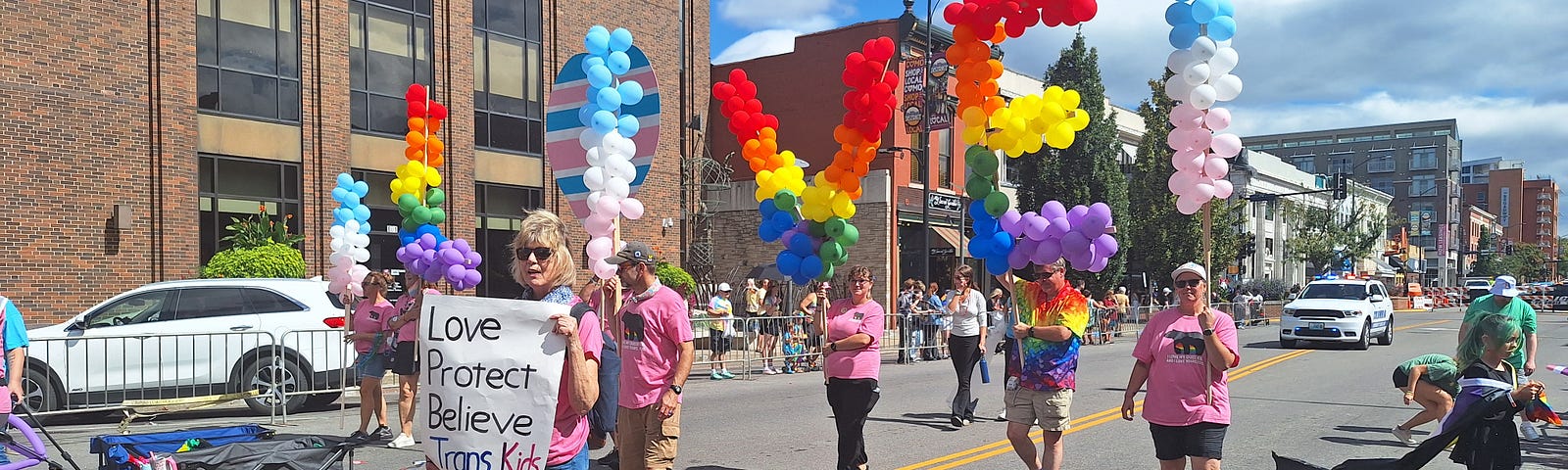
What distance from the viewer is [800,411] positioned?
11.5 metres

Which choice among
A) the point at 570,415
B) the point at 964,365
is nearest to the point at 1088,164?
the point at 964,365

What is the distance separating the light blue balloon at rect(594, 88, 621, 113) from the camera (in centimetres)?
649

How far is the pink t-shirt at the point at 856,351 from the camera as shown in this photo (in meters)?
7.03

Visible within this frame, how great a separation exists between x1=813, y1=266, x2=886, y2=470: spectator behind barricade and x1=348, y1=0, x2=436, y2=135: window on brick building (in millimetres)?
16170

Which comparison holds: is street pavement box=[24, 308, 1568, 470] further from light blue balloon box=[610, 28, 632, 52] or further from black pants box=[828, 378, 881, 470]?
light blue balloon box=[610, 28, 632, 52]

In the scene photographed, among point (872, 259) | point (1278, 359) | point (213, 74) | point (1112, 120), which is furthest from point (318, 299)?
point (1112, 120)

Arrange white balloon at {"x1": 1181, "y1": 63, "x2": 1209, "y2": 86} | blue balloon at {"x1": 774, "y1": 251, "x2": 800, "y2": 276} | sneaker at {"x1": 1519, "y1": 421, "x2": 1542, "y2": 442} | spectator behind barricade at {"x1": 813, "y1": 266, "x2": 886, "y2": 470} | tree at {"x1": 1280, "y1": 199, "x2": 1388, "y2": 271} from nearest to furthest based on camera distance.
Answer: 1. white balloon at {"x1": 1181, "y1": 63, "x2": 1209, "y2": 86}
2. spectator behind barricade at {"x1": 813, "y1": 266, "x2": 886, "y2": 470}
3. blue balloon at {"x1": 774, "y1": 251, "x2": 800, "y2": 276}
4. sneaker at {"x1": 1519, "y1": 421, "x2": 1542, "y2": 442}
5. tree at {"x1": 1280, "y1": 199, "x2": 1388, "y2": 271}

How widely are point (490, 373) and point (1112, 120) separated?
1109 inches

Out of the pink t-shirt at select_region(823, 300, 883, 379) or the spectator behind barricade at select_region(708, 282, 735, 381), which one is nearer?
the pink t-shirt at select_region(823, 300, 883, 379)

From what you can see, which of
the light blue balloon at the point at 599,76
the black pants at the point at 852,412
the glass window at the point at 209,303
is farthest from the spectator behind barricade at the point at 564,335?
the glass window at the point at 209,303

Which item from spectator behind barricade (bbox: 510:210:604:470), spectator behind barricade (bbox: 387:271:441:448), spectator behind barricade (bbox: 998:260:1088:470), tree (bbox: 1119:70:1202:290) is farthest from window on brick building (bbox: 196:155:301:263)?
tree (bbox: 1119:70:1202:290)

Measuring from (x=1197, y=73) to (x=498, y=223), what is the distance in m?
19.2

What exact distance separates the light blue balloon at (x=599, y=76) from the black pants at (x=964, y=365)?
5.49 meters

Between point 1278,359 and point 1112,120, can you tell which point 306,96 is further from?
point 1112,120
